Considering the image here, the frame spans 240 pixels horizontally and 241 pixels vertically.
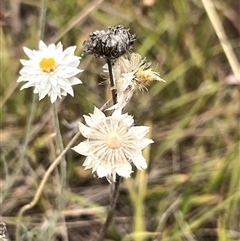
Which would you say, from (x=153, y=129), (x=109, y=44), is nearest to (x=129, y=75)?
(x=109, y=44)

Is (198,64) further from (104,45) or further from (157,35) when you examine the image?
(104,45)

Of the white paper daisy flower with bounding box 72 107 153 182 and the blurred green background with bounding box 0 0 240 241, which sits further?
the blurred green background with bounding box 0 0 240 241

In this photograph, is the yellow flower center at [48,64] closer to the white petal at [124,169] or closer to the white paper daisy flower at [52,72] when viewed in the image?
the white paper daisy flower at [52,72]

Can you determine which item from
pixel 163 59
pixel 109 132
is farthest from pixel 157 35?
pixel 109 132

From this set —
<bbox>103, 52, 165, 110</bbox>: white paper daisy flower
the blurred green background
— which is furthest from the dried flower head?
the blurred green background

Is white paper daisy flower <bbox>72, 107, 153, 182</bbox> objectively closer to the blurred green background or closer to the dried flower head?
the dried flower head
